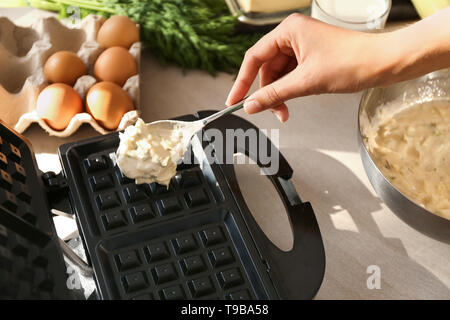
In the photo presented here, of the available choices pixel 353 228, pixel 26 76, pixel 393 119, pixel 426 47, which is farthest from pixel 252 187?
pixel 26 76

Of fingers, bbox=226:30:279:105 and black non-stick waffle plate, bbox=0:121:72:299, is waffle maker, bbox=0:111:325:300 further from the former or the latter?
fingers, bbox=226:30:279:105

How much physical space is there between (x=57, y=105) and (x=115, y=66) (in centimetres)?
17

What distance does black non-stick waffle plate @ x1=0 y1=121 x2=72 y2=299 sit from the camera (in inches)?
32.4

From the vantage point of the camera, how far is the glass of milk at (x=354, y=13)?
1312mm

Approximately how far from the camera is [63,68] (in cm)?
126

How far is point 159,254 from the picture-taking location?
96cm

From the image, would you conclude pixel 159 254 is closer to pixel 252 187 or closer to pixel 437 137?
pixel 252 187

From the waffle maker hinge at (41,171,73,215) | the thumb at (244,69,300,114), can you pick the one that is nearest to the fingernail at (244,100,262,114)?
the thumb at (244,69,300,114)

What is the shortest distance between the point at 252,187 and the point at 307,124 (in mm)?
245

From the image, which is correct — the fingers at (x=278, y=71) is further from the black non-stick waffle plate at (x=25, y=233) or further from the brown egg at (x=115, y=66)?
the black non-stick waffle plate at (x=25, y=233)

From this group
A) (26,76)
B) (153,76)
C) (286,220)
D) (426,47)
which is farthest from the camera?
(153,76)

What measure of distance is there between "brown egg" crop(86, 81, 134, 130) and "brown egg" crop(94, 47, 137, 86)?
57 millimetres

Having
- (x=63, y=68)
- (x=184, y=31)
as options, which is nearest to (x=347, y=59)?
(x=184, y=31)

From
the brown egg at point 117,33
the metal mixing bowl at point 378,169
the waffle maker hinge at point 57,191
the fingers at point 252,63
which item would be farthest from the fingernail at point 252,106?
the brown egg at point 117,33
